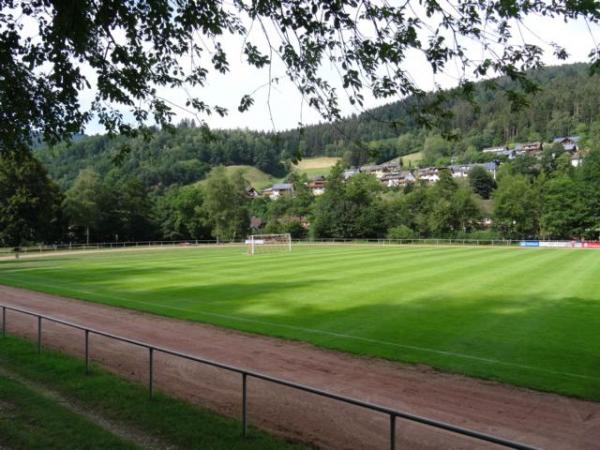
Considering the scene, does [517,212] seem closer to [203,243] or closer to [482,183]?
[203,243]

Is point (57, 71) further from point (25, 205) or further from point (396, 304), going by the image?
point (25, 205)

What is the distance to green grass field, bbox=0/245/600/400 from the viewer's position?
1375cm

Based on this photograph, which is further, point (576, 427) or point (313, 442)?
point (576, 427)

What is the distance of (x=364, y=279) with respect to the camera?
30.8 m

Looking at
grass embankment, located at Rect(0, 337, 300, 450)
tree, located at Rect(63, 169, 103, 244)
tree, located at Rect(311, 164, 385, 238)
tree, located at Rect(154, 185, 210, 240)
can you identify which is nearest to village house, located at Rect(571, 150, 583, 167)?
tree, located at Rect(311, 164, 385, 238)

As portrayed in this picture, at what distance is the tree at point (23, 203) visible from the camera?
74.4 metres

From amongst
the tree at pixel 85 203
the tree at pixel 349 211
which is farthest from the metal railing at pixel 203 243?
the tree at pixel 85 203

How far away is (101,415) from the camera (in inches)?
376

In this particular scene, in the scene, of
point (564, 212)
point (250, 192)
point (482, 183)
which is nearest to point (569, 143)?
point (482, 183)

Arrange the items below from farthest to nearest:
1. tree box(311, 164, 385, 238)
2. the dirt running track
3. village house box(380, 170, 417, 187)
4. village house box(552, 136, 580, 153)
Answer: village house box(552, 136, 580, 153), village house box(380, 170, 417, 187), tree box(311, 164, 385, 238), the dirt running track

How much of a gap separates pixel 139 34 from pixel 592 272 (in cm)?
3428

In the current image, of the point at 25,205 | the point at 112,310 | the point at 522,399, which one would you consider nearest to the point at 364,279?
the point at 112,310

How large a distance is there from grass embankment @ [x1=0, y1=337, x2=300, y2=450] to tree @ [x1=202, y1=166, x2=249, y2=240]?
A: 97104 mm

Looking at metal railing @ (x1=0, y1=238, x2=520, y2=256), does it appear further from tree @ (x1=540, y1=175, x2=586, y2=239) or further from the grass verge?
the grass verge
